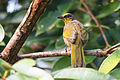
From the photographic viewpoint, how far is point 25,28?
214cm

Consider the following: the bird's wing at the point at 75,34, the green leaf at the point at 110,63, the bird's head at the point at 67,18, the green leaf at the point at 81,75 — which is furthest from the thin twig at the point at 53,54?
the bird's head at the point at 67,18

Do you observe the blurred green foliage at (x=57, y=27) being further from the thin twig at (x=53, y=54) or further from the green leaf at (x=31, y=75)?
the green leaf at (x=31, y=75)

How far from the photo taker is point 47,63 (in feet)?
12.8

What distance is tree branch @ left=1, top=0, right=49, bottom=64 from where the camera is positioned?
2037 millimetres

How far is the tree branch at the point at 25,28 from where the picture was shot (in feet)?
6.68

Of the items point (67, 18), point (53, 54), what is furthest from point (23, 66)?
point (67, 18)

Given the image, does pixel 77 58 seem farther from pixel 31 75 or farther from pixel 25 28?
pixel 31 75

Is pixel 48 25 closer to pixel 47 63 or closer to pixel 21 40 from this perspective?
pixel 47 63


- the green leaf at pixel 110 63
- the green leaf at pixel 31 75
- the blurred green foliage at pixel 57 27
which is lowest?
the green leaf at pixel 31 75

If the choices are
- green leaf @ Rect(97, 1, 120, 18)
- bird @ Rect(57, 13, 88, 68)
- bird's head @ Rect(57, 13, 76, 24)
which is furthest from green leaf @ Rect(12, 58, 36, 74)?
bird's head @ Rect(57, 13, 76, 24)

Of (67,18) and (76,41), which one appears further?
(67,18)

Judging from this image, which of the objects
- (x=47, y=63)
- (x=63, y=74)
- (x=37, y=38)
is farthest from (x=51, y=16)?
(x=63, y=74)

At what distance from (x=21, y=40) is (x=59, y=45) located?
1.28 meters

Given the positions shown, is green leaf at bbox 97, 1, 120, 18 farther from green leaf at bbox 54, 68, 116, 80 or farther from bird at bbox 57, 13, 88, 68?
green leaf at bbox 54, 68, 116, 80
